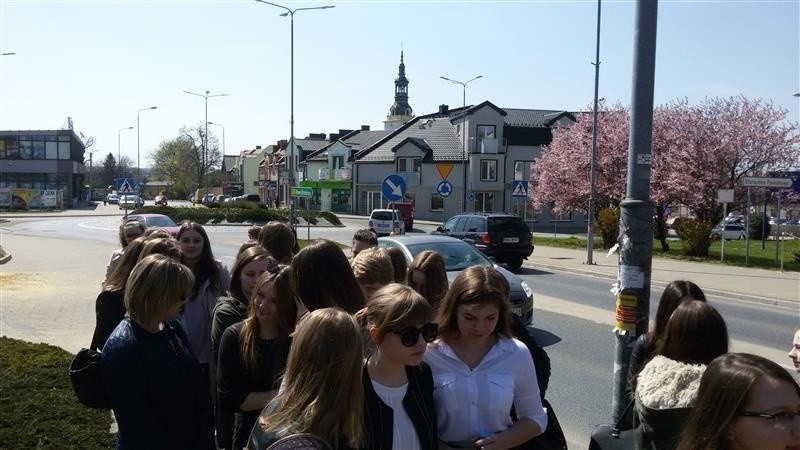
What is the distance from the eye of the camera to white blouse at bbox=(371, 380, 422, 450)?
2.88 m

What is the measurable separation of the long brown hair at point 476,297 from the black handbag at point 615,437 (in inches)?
27.8

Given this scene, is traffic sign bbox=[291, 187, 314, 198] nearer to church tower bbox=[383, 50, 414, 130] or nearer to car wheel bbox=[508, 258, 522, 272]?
car wheel bbox=[508, 258, 522, 272]

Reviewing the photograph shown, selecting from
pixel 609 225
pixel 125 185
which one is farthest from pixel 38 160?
pixel 609 225

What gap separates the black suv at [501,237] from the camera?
67.8 feet

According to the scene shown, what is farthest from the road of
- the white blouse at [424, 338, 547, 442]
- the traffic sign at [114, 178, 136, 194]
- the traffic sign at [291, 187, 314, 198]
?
the traffic sign at [114, 178, 136, 194]

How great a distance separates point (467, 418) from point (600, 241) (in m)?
33.0

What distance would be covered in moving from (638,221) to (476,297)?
7.67ft

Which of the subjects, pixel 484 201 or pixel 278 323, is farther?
pixel 484 201

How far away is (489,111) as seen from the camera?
60812 millimetres

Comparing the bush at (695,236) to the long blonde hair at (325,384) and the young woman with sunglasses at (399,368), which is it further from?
the long blonde hair at (325,384)

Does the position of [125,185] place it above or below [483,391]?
above

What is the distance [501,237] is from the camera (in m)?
20.8

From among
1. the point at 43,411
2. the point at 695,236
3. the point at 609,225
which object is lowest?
the point at 43,411

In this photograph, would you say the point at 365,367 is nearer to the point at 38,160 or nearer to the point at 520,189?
the point at 520,189
